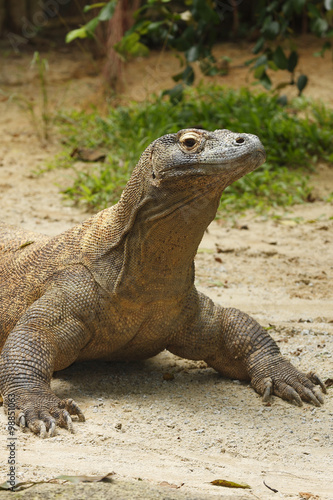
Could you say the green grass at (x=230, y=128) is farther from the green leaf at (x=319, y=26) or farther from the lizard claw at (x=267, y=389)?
the lizard claw at (x=267, y=389)

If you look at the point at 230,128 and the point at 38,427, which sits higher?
the point at 230,128

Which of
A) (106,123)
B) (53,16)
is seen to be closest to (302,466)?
(106,123)

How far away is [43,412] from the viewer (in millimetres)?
3357

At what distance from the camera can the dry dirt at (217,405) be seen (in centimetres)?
282

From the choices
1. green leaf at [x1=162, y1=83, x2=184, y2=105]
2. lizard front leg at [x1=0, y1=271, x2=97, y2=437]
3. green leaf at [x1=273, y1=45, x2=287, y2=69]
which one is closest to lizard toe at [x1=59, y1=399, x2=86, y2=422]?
lizard front leg at [x1=0, y1=271, x2=97, y2=437]

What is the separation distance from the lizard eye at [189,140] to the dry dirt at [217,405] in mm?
1367

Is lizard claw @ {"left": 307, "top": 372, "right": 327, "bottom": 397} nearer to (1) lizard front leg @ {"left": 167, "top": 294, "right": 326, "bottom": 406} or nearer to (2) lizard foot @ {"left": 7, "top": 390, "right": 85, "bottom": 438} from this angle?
(1) lizard front leg @ {"left": 167, "top": 294, "right": 326, "bottom": 406}

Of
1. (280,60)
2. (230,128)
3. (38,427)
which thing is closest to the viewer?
(38,427)

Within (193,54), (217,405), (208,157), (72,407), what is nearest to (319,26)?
(193,54)

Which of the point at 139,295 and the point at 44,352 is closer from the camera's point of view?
the point at 44,352

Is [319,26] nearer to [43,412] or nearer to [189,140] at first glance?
[189,140]

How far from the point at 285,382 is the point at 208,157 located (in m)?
1.43

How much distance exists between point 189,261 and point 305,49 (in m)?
9.83

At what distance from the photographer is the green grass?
7.77 metres
